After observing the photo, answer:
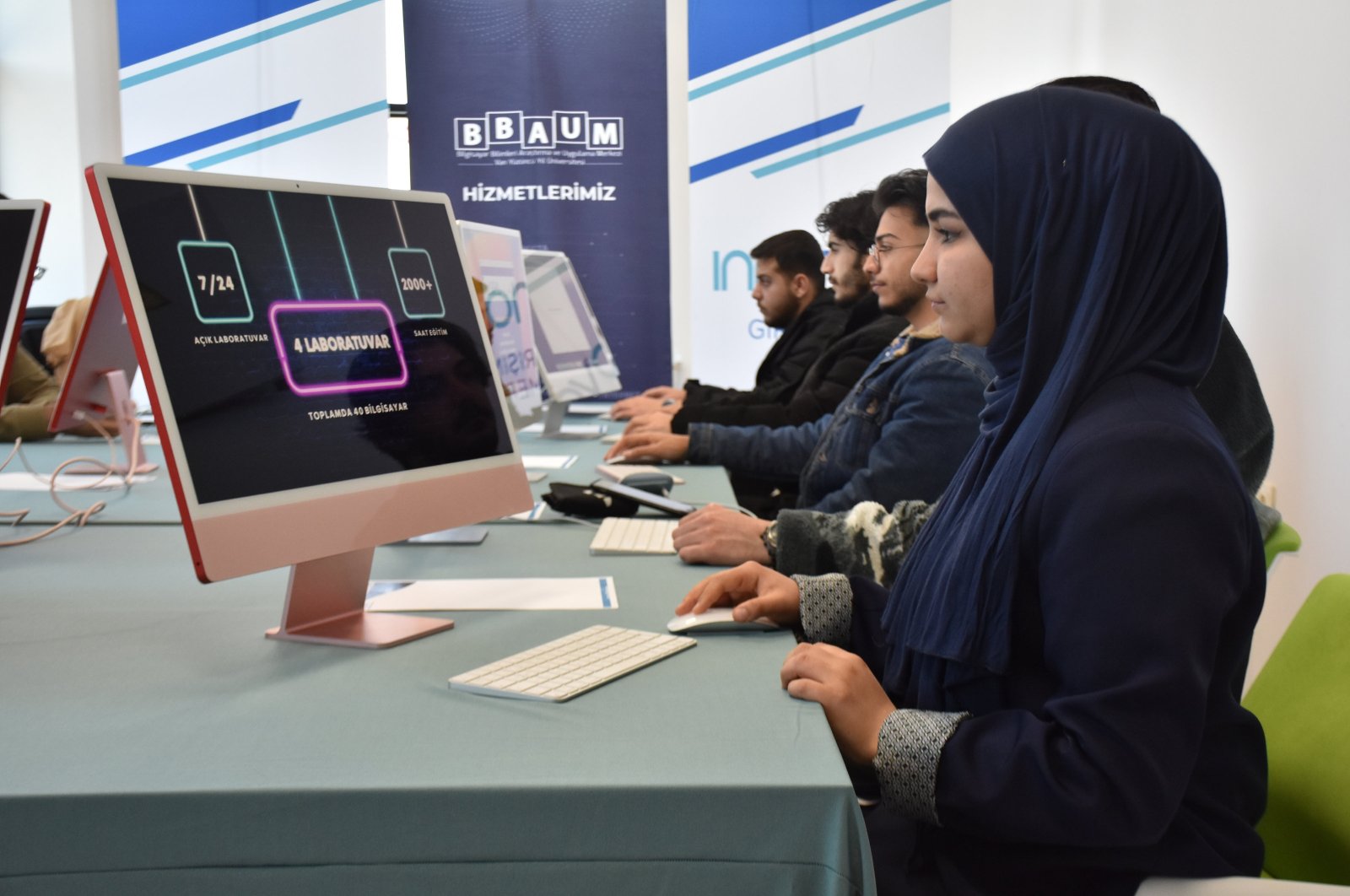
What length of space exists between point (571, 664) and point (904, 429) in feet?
3.74

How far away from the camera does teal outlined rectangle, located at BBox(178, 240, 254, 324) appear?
121 centimetres

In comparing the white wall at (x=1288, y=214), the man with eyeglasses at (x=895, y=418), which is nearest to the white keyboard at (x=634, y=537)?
the man with eyeglasses at (x=895, y=418)

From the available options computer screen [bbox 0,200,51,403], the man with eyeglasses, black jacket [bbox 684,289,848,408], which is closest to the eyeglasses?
the man with eyeglasses

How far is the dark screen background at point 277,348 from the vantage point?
1.18 m

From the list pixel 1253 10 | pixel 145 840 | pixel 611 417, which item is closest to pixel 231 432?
pixel 145 840

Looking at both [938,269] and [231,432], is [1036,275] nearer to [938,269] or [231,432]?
[938,269]

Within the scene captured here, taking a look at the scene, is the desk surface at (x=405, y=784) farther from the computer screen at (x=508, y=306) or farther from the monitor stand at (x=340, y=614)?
the computer screen at (x=508, y=306)

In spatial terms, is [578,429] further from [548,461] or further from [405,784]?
[405,784]

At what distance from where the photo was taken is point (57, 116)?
5.26 meters

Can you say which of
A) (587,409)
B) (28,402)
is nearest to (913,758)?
(28,402)

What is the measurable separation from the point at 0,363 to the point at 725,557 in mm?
1207

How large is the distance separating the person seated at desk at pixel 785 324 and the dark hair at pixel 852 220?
291 mm

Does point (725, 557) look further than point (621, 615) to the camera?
Yes

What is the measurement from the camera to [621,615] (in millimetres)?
1415
